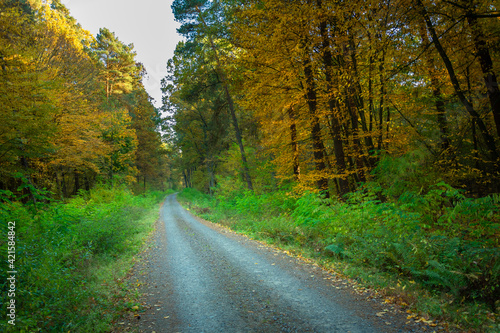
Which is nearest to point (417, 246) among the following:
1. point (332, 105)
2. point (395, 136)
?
point (395, 136)

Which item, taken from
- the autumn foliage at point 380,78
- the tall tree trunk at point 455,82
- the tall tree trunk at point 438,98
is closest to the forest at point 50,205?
the autumn foliage at point 380,78

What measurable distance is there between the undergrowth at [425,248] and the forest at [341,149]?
0.03 m

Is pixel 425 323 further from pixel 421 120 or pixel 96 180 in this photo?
pixel 96 180

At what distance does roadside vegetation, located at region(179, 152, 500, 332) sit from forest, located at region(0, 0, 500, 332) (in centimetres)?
3

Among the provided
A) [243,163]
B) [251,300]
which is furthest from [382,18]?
[243,163]

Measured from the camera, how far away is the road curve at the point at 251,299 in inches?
144

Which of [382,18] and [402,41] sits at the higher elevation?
[382,18]

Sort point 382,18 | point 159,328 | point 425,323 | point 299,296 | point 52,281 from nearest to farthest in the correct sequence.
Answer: point 425,323 < point 159,328 < point 52,281 < point 299,296 < point 382,18

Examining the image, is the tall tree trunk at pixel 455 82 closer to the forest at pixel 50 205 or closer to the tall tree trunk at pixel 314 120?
the tall tree trunk at pixel 314 120

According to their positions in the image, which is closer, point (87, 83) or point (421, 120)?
point (421, 120)

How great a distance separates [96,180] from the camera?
72.2 feet

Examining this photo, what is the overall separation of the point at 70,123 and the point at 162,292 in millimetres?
10774

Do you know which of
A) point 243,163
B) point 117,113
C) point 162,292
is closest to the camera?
point 162,292

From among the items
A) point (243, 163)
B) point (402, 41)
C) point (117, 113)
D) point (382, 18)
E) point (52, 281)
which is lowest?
point (52, 281)
